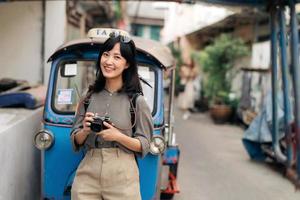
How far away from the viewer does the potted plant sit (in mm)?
14484

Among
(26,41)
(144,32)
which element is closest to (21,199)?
(26,41)

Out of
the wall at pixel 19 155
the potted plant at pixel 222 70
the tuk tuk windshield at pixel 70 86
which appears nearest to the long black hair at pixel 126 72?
the tuk tuk windshield at pixel 70 86

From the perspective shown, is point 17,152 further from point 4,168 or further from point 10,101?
point 10,101

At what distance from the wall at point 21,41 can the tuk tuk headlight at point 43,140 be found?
5.14 metres

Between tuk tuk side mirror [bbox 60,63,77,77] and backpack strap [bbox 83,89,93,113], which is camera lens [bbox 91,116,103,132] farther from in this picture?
tuk tuk side mirror [bbox 60,63,77,77]

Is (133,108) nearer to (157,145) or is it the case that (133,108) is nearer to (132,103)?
(132,103)

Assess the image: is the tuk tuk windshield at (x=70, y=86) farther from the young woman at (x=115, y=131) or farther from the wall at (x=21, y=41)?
the wall at (x=21, y=41)

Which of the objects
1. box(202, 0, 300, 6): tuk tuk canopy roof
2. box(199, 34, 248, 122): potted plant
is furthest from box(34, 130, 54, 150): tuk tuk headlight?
box(199, 34, 248, 122): potted plant

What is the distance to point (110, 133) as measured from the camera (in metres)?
2.93

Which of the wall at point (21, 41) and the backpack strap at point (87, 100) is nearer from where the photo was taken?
the backpack strap at point (87, 100)

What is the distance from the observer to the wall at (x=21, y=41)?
9086mm

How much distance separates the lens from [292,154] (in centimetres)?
764

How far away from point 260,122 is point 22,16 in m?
5.42

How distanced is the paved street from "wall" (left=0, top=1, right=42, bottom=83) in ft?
12.5
